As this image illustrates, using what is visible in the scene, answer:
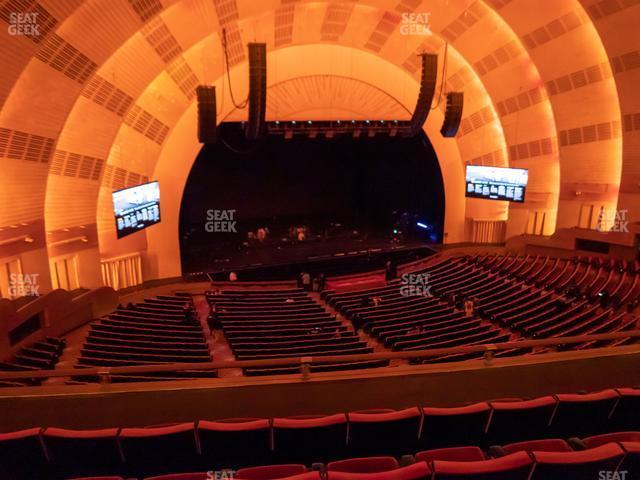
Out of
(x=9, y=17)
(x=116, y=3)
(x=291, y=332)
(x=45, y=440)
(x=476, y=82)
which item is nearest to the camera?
(x=45, y=440)

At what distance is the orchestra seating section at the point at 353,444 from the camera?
3338 millimetres

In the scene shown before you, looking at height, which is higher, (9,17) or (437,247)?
(9,17)

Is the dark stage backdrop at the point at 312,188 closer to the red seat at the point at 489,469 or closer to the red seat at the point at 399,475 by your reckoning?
the red seat at the point at 399,475

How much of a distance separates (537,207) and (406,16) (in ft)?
31.9

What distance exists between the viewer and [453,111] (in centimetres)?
1384

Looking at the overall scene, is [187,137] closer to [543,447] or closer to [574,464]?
[543,447]

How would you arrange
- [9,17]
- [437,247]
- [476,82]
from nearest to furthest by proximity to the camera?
[9,17] → [476,82] → [437,247]

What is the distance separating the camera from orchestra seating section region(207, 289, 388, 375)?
8.78 metres

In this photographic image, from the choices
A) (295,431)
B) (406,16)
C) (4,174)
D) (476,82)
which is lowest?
(295,431)

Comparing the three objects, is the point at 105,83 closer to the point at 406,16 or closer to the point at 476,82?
the point at 406,16

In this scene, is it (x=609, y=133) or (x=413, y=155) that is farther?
(x=413, y=155)

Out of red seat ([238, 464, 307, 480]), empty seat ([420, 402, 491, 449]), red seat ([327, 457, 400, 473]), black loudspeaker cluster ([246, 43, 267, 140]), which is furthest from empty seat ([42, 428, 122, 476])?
black loudspeaker cluster ([246, 43, 267, 140])

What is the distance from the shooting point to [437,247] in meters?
21.8

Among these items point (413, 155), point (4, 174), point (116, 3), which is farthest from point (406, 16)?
point (4, 174)
